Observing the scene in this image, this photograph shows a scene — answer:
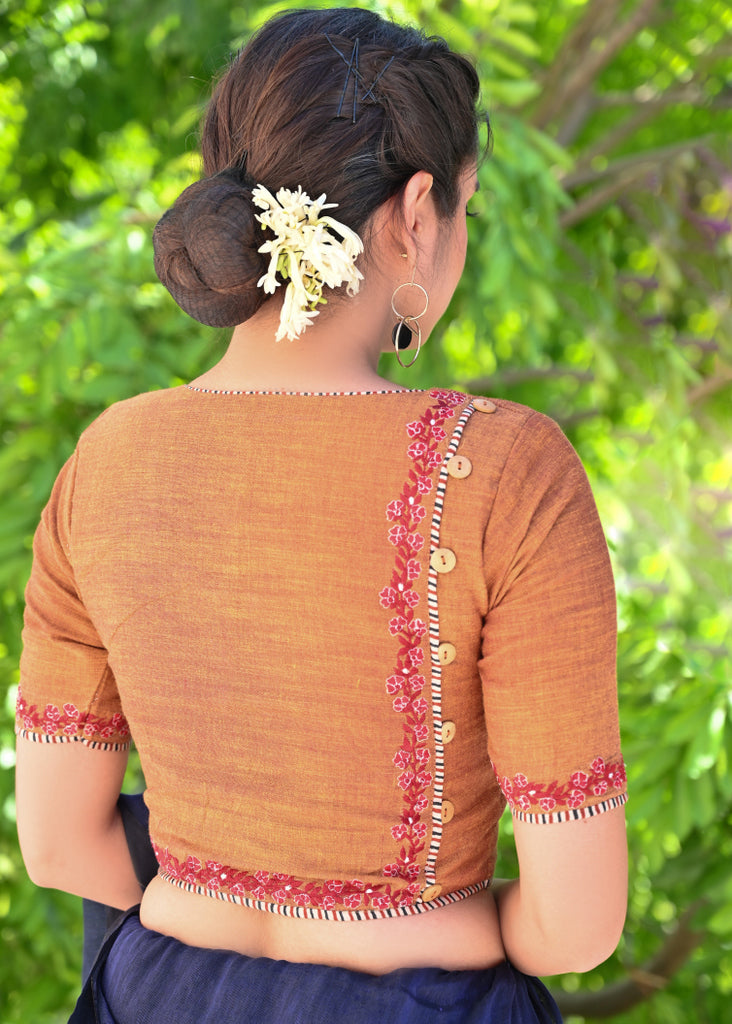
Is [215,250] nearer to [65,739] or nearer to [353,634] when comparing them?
[353,634]

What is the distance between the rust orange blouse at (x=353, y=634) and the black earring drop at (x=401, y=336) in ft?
0.43

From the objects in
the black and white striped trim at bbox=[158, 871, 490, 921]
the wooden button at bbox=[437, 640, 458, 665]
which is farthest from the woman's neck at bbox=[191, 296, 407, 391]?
the black and white striped trim at bbox=[158, 871, 490, 921]

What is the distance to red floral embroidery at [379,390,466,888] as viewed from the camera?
884 mm

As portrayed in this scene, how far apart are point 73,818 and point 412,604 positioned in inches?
22.2

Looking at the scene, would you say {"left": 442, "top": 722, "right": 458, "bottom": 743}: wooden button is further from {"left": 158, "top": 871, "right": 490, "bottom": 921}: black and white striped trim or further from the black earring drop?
the black earring drop

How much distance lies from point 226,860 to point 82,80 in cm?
286

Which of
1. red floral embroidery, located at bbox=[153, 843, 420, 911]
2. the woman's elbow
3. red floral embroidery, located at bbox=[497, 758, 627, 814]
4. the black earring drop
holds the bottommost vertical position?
red floral embroidery, located at bbox=[153, 843, 420, 911]

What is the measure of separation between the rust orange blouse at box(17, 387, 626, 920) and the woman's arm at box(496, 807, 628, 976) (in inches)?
0.7

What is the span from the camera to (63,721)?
1.17 metres

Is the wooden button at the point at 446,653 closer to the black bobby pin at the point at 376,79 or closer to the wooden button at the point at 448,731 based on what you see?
the wooden button at the point at 448,731

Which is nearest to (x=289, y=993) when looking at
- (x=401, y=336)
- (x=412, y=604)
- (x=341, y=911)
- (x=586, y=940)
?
(x=341, y=911)

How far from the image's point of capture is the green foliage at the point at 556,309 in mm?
2053

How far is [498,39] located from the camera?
7.06ft

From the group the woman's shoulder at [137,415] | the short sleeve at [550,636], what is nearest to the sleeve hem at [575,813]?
the short sleeve at [550,636]
